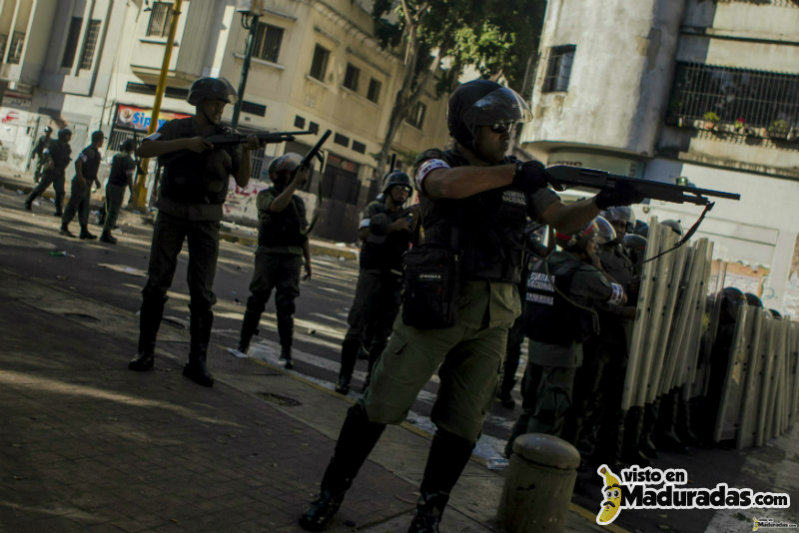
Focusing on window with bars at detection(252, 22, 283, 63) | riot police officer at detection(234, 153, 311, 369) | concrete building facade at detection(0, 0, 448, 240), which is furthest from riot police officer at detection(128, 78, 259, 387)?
window with bars at detection(252, 22, 283, 63)

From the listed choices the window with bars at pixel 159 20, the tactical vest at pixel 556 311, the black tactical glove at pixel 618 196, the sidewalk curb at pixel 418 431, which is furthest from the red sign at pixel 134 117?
the black tactical glove at pixel 618 196

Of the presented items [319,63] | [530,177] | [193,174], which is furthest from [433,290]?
[319,63]

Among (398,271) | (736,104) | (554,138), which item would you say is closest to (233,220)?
(554,138)

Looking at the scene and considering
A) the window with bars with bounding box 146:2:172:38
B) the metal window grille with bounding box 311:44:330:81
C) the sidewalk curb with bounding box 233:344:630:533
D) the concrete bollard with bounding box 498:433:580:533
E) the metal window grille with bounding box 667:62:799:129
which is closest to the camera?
the concrete bollard with bounding box 498:433:580:533

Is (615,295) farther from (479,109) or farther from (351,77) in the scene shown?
(351,77)

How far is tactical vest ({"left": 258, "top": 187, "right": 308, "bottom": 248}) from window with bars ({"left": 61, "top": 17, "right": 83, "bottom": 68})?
2846cm

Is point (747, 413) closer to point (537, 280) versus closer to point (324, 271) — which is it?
point (537, 280)

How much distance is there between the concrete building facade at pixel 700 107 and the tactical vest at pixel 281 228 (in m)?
14.3

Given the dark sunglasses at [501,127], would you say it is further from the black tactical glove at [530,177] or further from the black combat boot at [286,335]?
the black combat boot at [286,335]

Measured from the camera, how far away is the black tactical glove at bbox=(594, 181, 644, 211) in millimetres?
3008

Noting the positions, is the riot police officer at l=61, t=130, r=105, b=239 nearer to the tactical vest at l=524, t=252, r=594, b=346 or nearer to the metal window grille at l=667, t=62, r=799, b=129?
the tactical vest at l=524, t=252, r=594, b=346

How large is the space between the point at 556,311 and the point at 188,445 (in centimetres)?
245

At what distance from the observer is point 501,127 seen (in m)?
3.22

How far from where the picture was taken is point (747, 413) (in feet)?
25.5
